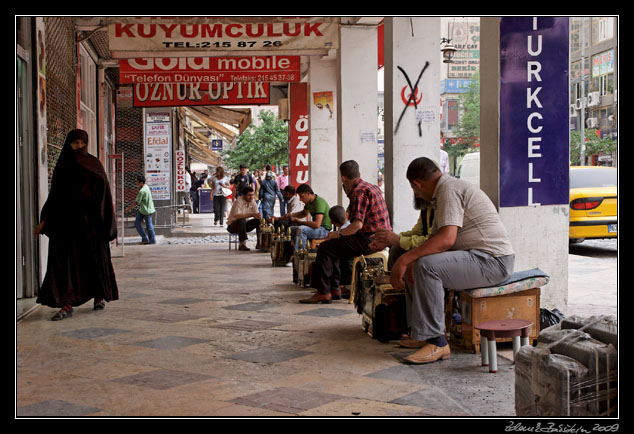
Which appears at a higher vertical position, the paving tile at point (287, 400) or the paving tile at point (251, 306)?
the paving tile at point (287, 400)

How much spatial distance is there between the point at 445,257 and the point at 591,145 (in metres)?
46.1

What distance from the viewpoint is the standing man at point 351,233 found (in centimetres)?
734

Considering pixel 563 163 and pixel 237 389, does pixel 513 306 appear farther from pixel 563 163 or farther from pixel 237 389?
pixel 237 389

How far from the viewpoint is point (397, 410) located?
3.91 m

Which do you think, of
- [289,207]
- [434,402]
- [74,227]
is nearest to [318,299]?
[74,227]

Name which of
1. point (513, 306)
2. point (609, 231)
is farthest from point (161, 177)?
point (513, 306)

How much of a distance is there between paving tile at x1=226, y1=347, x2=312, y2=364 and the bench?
116 centimetres

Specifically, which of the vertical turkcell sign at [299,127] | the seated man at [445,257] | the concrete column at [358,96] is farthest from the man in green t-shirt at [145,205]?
the seated man at [445,257]

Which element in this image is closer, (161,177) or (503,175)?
(503,175)

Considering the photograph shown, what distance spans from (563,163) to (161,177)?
48.2 feet

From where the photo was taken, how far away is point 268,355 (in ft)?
17.3

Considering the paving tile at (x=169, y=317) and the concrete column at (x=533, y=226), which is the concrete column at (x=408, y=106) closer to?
the concrete column at (x=533, y=226)

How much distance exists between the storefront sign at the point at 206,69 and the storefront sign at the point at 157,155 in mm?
6398

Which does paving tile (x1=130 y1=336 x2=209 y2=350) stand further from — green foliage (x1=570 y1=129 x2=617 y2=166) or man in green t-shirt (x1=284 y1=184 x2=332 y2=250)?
green foliage (x1=570 y1=129 x2=617 y2=166)
